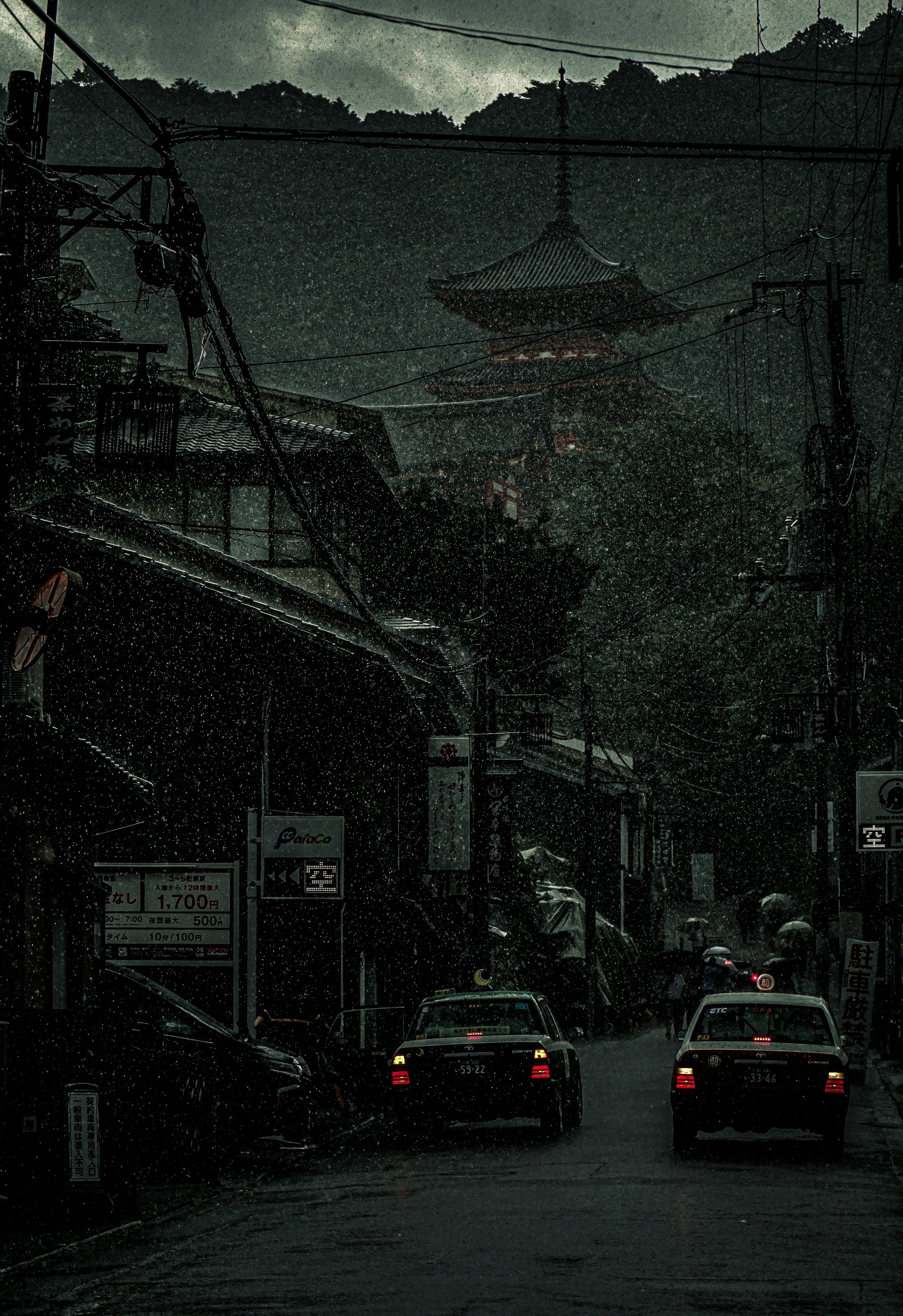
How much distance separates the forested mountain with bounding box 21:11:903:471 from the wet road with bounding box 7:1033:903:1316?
89.3 meters

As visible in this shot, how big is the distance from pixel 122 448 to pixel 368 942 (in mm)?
18480

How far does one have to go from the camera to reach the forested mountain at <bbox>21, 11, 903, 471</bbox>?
110m

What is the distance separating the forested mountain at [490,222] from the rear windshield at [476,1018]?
8542 centimetres

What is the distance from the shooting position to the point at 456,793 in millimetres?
35531

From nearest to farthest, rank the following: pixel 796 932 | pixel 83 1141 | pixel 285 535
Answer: pixel 83 1141
pixel 285 535
pixel 796 932

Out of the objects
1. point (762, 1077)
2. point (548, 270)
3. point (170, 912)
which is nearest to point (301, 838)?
point (170, 912)

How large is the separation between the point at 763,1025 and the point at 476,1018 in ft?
11.7

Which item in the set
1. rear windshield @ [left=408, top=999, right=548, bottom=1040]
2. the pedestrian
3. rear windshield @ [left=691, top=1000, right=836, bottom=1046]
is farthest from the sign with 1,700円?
the pedestrian

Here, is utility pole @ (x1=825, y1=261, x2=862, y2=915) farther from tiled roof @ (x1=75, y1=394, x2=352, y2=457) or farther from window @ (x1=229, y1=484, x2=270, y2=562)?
window @ (x1=229, y1=484, x2=270, y2=562)

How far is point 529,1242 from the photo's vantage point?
1035 centimetres

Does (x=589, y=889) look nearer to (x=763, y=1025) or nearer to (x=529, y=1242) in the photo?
(x=763, y=1025)

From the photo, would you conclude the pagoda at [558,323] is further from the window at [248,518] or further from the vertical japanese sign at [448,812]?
the vertical japanese sign at [448,812]

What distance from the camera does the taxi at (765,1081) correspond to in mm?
15617

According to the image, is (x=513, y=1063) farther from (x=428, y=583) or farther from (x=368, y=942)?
(x=428, y=583)
